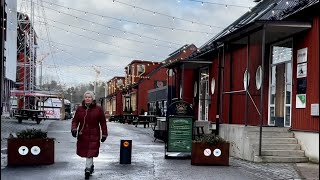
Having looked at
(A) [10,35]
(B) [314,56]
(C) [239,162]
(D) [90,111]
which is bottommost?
(C) [239,162]

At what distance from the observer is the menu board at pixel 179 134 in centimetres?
1305

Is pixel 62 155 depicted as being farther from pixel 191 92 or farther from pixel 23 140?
pixel 191 92

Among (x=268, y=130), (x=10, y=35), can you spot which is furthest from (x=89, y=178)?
(x=10, y=35)

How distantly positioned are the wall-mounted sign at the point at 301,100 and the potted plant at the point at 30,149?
7277mm

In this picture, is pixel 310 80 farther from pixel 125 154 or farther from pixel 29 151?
pixel 29 151

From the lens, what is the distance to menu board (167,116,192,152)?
13.1 m

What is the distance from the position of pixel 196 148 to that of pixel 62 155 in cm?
390

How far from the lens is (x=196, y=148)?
1154 cm

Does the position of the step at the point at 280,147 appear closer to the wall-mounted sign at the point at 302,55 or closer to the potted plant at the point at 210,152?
the potted plant at the point at 210,152

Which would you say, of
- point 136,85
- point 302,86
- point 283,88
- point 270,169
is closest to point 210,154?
point 270,169

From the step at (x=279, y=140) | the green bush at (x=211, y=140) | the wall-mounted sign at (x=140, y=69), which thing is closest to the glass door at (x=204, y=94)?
the step at (x=279, y=140)

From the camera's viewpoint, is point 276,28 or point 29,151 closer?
point 29,151

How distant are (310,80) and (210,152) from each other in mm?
3900

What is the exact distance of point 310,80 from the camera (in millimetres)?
13242
